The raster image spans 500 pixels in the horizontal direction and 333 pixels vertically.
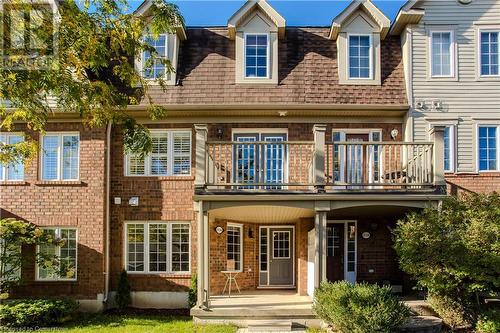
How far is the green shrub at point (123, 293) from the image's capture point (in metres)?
13.5

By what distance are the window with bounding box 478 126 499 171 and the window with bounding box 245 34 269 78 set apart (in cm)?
645

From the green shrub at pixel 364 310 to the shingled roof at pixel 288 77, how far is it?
583cm

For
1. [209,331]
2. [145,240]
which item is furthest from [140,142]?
[145,240]

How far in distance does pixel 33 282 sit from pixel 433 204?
10753 millimetres

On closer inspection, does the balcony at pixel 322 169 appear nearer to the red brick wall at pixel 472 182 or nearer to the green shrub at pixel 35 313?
the red brick wall at pixel 472 182

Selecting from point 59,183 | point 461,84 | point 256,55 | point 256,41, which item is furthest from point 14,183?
point 461,84

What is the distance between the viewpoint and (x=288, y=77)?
566 inches

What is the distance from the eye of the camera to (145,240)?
46.0ft

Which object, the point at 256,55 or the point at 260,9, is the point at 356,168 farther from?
the point at 260,9

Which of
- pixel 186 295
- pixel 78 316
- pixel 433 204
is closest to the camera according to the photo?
pixel 433 204

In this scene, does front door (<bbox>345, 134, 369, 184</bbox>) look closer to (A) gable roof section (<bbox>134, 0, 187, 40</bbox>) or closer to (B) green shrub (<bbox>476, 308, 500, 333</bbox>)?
(B) green shrub (<bbox>476, 308, 500, 333</bbox>)

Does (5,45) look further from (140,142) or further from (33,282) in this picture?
(33,282)

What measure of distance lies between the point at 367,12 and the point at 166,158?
7232 mm

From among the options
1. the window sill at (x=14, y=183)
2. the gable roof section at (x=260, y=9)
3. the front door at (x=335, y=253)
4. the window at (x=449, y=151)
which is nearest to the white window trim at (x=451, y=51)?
the window at (x=449, y=151)
